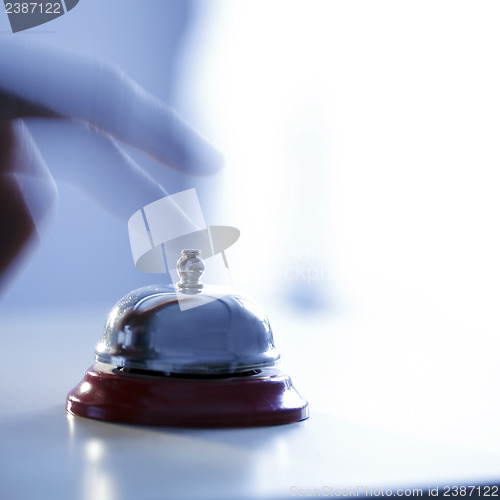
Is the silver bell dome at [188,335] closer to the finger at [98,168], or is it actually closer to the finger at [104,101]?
the finger at [98,168]

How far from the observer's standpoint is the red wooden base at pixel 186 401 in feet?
1.51

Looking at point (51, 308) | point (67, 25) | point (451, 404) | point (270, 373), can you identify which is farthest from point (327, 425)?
point (67, 25)

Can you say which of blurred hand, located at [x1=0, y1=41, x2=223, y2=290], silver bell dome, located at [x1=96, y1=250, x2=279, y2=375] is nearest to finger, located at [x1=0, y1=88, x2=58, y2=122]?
blurred hand, located at [x1=0, y1=41, x2=223, y2=290]

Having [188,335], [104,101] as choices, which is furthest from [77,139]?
[188,335]

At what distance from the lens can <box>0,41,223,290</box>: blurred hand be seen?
85cm

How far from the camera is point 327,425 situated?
49 centimetres

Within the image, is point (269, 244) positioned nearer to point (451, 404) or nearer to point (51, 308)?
point (51, 308)

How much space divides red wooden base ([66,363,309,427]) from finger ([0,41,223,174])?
0.49 meters

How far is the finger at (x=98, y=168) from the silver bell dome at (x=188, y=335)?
16 centimetres

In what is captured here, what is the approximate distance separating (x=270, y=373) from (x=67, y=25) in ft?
3.87

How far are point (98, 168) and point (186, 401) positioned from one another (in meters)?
0.58

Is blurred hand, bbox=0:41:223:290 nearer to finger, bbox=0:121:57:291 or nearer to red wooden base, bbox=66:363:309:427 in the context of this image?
finger, bbox=0:121:57:291

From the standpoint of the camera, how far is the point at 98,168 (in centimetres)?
97

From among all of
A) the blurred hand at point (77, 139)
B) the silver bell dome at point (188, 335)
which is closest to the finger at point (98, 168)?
the blurred hand at point (77, 139)
